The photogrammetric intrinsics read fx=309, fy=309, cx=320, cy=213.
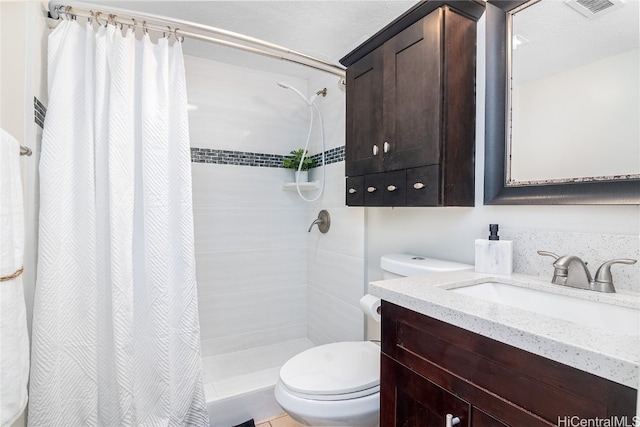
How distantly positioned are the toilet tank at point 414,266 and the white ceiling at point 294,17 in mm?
1166

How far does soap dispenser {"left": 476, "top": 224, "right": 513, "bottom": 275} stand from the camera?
103cm

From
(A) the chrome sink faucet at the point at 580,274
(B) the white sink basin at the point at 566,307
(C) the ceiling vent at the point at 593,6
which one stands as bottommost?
(B) the white sink basin at the point at 566,307

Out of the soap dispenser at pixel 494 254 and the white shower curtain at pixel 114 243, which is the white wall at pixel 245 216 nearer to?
the white shower curtain at pixel 114 243

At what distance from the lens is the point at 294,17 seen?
1.56 meters

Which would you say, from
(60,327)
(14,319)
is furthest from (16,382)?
(60,327)

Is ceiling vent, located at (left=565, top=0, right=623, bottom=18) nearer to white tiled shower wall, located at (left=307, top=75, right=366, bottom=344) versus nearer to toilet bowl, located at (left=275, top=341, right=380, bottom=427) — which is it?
white tiled shower wall, located at (left=307, top=75, right=366, bottom=344)

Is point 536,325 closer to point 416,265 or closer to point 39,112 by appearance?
point 416,265

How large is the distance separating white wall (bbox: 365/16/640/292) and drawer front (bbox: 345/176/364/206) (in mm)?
209

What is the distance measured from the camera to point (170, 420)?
1.36 meters

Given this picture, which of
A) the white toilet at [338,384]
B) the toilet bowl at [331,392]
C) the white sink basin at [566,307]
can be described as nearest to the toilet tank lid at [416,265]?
the white toilet at [338,384]

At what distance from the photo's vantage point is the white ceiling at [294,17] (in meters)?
1.46

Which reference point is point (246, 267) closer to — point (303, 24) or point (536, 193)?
point (303, 24)

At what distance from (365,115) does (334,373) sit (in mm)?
1115

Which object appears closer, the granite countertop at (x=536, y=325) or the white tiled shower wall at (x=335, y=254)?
the granite countertop at (x=536, y=325)
